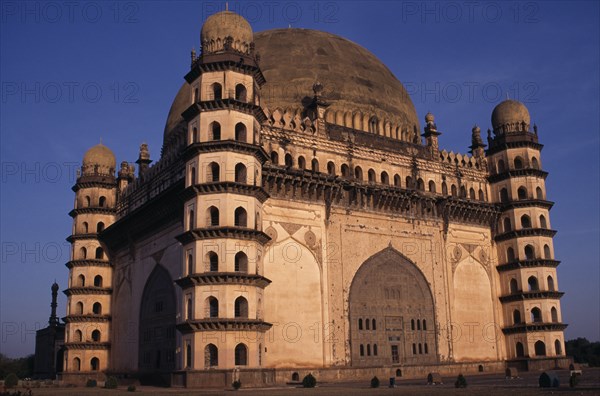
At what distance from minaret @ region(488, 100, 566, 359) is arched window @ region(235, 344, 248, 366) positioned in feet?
65.1

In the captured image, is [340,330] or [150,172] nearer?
[340,330]

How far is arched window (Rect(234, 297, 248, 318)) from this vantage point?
3028 centimetres

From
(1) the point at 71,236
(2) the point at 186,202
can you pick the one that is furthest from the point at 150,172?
(2) the point at 186,202

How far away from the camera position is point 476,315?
41.5 m

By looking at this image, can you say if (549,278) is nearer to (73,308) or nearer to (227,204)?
(227,204)

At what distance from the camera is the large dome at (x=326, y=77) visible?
41.9 metres

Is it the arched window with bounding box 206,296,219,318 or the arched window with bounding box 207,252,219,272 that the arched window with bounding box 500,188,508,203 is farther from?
the arched window with bounding box 206,296,219,318

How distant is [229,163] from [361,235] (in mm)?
10085

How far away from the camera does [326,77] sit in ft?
140

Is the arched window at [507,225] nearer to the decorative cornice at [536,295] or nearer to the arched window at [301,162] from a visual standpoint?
the decorative cornice at [536,295]

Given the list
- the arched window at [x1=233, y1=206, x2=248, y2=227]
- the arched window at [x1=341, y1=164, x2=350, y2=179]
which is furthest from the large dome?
the arched window at [x1=233, y1=206, x2=248, y2=227]

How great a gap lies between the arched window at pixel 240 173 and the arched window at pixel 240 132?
55.0 inches

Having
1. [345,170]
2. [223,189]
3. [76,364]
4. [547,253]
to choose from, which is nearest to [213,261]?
[223,189]

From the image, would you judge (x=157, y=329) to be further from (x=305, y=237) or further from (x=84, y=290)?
(x=305, y=237)
